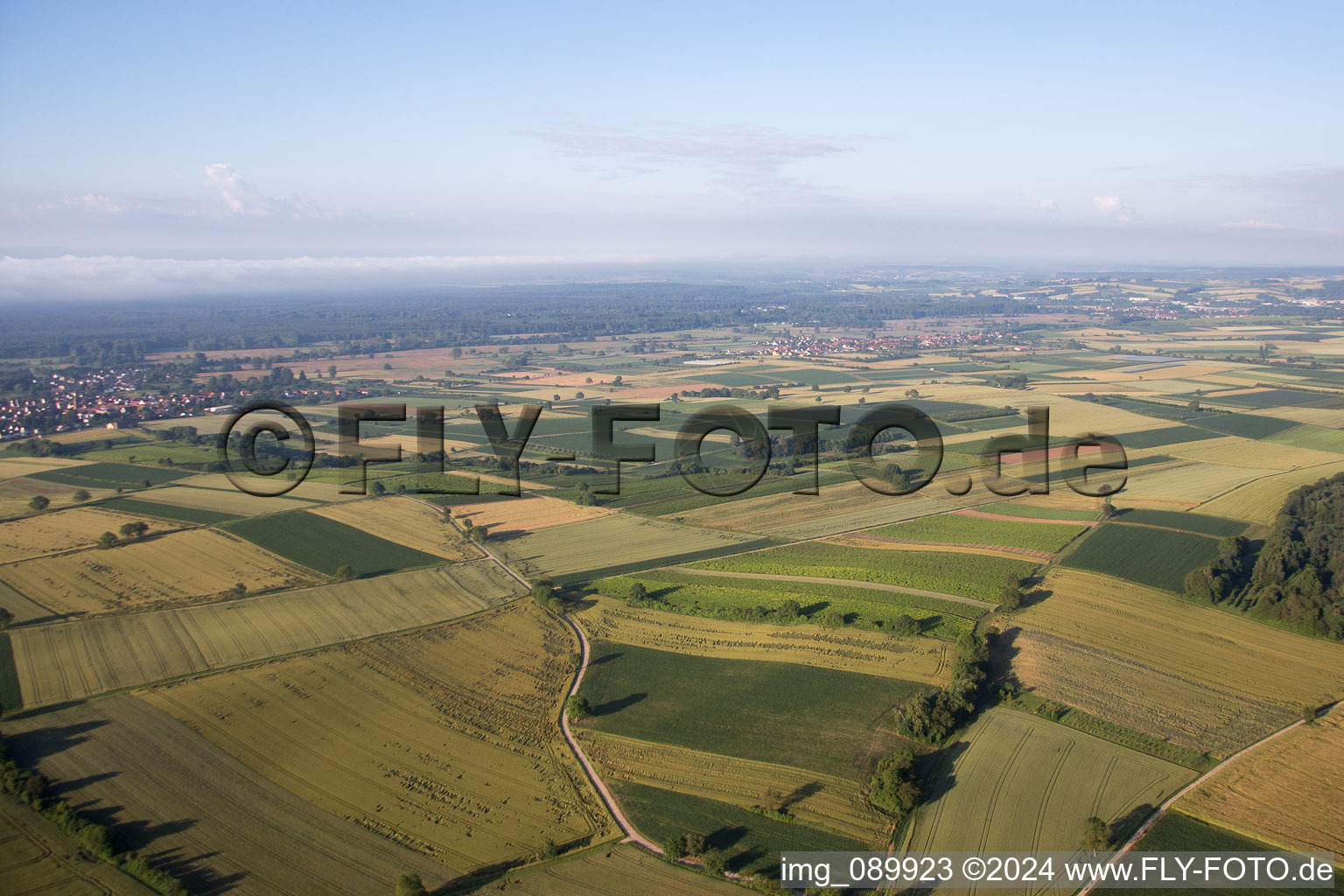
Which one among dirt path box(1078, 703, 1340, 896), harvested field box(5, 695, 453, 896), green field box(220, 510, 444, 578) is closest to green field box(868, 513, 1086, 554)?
dirt path box(1078, 703, 1340, 896)

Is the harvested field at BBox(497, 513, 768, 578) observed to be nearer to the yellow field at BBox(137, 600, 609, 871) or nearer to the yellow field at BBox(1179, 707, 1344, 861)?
the yellow field at BBox(137, 600, 609, 871)

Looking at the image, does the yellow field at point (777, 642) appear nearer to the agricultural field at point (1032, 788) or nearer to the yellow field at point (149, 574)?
the agricultural field at point (1032, 788)

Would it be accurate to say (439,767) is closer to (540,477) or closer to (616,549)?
(616,549)

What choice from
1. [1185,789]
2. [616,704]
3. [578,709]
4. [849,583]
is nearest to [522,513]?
[849,583]

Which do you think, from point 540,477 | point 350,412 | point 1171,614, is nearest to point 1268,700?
point 1171,614

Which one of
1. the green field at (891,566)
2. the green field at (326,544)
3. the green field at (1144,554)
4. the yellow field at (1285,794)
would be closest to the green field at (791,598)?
the green field at (891,566)
